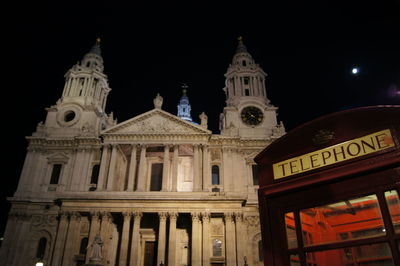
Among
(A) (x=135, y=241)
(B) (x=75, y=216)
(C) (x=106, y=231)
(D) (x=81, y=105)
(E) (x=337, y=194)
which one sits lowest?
(E) (x=337, y=194)

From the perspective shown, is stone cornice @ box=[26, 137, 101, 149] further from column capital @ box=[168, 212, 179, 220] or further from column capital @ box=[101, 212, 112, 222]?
column capital @ box=[168, 212, 179, 220]

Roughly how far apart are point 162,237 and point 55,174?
1376 cm

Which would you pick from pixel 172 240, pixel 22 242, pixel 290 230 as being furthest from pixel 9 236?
pixel 290 230

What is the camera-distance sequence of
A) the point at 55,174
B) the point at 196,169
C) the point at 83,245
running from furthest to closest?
the point at 55,174, the point at 196,169, the point at 83,245

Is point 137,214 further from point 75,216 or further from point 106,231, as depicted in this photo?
point 75,216

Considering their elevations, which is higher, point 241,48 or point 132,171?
point 241,48

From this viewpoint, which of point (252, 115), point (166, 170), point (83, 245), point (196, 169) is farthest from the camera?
point (252, 115)

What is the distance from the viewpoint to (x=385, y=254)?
354cm

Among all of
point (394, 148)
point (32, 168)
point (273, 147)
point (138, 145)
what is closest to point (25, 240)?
point (32, 168)

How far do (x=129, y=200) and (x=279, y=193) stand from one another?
76.7 feet

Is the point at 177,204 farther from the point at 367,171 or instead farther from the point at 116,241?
the point at 367,171

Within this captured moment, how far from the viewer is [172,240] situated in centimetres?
2472

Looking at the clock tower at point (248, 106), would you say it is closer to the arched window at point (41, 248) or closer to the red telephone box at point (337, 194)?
the arched window at point (41, 248)

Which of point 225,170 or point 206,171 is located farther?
point 225,170
